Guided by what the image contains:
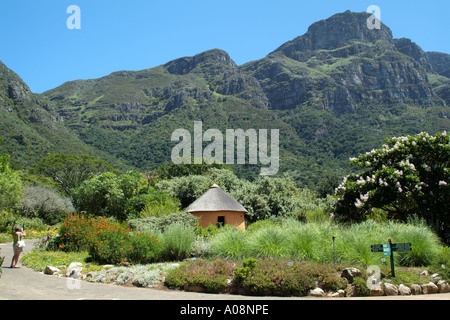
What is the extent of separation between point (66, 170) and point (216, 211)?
31111 mm

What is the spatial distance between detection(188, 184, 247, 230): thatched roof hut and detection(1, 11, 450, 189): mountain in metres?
21.7

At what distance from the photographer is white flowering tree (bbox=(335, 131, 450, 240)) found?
1502 centimetres

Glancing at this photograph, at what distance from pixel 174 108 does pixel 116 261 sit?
119250mm

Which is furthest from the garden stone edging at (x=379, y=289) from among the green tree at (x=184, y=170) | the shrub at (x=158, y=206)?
the green tree at (x=184, y=170)

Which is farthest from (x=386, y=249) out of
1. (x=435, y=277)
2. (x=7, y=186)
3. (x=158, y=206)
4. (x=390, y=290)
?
(x=7, y=186)

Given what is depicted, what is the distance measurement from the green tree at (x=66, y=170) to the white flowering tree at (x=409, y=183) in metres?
38.6

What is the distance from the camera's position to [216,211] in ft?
78.4

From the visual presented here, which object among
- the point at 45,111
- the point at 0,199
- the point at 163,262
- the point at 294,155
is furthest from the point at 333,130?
the point at 163,262

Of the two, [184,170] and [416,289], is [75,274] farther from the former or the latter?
[184,170]

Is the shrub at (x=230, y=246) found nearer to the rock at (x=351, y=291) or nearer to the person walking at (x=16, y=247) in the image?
the rock at (x=351, y=291)

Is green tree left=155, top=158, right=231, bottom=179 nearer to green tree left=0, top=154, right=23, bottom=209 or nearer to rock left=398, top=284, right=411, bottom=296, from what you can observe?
green tree left=0, top=154, right=23, bottom=209

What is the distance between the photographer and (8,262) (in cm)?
1396

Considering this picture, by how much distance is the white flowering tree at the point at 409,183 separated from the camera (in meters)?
15.0
